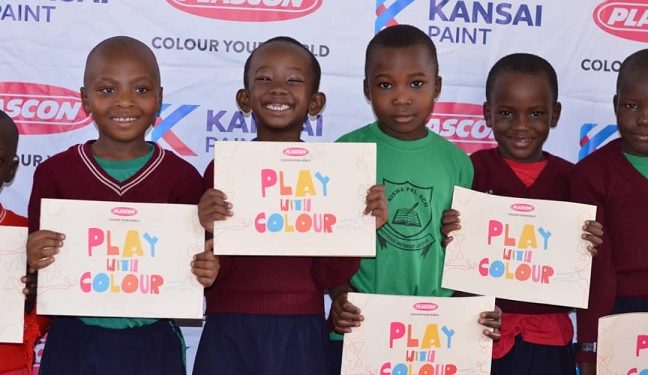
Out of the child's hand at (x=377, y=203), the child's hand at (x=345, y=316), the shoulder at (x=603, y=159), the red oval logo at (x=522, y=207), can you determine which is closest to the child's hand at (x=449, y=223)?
the red oval logo at (x=522, y=207)

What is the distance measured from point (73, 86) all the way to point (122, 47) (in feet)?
2.24

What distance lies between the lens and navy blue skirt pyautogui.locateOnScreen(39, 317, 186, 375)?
2.53 metres

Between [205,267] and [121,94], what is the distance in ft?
2.18

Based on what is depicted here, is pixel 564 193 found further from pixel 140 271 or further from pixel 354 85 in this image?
pixel 140 271

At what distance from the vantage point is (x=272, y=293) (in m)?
2.62

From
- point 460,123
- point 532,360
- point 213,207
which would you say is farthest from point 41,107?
point 532,360

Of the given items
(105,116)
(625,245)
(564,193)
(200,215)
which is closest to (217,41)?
(105,116)

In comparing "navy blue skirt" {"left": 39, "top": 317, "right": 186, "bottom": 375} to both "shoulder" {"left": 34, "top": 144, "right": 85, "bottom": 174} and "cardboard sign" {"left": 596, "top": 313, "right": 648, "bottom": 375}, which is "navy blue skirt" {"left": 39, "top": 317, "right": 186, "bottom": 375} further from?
"cardboard sign" {"left": 596, "top": 313, "right": 648, "bottom": 375}

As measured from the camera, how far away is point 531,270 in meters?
2.71

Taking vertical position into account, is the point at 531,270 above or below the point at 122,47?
below

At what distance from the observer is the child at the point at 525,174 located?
9.24ft

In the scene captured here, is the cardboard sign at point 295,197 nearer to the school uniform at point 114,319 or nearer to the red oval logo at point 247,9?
the school uniform at point 114,319

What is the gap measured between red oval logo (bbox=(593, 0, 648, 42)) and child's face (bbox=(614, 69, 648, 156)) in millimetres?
654

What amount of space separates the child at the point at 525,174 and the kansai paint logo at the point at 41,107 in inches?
64.2
